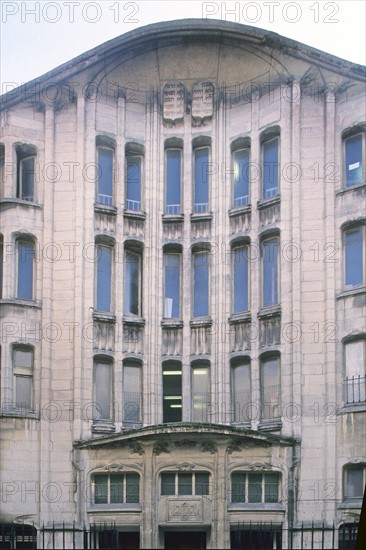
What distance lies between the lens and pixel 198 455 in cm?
1150

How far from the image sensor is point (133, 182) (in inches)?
489

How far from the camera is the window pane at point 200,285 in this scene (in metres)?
12.1

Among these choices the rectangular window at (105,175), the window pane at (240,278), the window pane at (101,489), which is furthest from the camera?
the rectangular window at (105,175)

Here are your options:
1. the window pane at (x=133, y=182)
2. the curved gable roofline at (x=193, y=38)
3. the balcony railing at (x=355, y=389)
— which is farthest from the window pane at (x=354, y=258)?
the window pane at (x=133, y=182)

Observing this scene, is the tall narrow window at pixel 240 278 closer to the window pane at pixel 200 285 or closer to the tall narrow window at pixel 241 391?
the window pane at pixel 200 285

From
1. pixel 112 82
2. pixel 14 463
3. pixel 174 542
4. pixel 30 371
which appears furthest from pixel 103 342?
pixel 112 82

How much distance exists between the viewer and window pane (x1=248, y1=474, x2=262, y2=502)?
1136 cm

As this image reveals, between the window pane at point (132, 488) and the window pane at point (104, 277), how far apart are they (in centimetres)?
204

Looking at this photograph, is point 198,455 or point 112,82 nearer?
point 198,455

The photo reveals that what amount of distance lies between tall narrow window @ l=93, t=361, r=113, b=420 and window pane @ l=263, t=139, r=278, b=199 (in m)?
2.86

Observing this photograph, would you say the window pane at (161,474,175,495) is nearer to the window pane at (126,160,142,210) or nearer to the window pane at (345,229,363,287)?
the window pane at (345,229,363,287)

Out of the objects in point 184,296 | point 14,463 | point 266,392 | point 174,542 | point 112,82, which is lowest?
point 174,542

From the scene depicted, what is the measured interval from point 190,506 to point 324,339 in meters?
2.48

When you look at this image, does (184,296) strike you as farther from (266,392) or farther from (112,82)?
(112,82)
